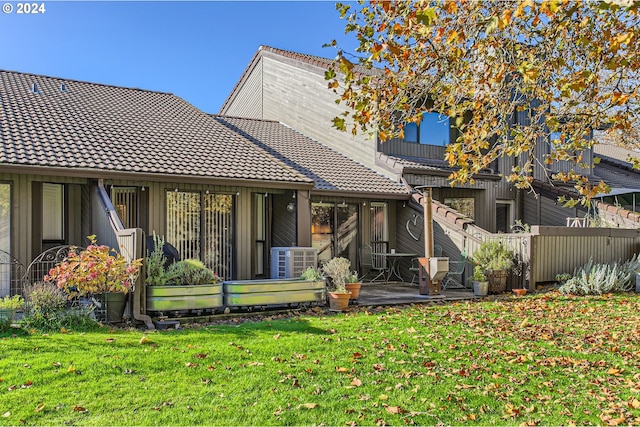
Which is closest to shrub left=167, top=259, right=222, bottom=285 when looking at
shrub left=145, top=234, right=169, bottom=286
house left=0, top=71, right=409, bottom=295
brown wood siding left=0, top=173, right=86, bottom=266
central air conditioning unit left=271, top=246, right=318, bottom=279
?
shrub left=145, top=234, right=169, bottom=286

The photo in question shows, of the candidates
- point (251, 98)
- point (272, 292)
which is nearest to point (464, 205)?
point (272, 292)

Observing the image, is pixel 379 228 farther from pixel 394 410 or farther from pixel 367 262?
pixel 394 410

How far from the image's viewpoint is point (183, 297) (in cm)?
873

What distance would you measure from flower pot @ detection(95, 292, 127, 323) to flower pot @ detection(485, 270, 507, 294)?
8432mm

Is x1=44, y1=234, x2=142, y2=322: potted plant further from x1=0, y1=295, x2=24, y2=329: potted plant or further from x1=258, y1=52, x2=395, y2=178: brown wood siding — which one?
x1=258, y1=52, x2=395, y2=178: brown wood siding

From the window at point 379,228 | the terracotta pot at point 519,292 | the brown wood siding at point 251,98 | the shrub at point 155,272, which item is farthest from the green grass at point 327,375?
the brown wood siding at point 251,98

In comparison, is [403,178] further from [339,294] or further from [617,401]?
[617,401]

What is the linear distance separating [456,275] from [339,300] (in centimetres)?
530

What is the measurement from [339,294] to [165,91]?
37.1 feet

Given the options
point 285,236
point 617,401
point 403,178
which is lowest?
point 617,401

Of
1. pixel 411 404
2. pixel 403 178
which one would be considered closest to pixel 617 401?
pixel 411 404

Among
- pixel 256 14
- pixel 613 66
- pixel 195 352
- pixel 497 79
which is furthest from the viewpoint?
pixel 256 14

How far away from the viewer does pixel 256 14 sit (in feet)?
37.2

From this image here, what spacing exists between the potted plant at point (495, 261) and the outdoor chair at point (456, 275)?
41cm
